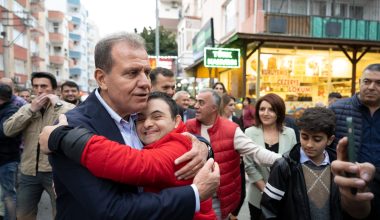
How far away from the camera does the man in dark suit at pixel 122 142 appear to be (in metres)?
1.43

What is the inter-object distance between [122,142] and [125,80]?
0.33 meters

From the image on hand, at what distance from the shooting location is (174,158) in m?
1.62

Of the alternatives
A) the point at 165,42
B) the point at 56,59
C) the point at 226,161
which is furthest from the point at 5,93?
the point at 56,59

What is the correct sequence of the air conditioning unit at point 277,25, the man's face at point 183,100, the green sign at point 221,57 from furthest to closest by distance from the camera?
the air conditioning unit at point 277,25, the green sign at point 221,57, the man's face at point 183,100

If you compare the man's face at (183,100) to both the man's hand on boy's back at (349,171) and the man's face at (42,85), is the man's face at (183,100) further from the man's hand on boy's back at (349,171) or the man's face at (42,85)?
the man's hand on boy's back at (349,171)

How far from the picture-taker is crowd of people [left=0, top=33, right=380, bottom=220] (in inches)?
56.3

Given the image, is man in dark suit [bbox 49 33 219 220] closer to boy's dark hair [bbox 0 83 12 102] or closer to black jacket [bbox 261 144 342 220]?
black jacket [bbox 261 144 342 220]

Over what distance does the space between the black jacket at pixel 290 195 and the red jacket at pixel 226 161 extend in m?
1.01

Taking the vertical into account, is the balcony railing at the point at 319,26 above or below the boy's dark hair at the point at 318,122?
above

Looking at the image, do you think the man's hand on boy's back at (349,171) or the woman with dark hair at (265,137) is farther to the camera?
the woman with dark hair at (265,137)

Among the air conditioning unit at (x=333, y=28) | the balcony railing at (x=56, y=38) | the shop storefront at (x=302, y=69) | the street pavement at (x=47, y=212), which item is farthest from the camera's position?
the balcony railing at (x=56, y=38)

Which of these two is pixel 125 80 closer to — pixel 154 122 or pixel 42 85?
pixel 154 122

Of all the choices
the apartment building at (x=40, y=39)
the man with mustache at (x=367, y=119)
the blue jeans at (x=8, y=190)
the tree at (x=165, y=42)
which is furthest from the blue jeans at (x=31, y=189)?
the tree at (x=165, y=42)

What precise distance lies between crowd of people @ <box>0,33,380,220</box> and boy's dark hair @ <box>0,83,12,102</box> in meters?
2.63
